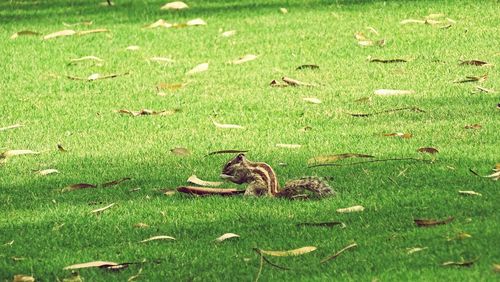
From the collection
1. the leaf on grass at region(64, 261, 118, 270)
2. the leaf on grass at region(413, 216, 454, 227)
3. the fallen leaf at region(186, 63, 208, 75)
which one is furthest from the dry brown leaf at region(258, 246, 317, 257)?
the fallen leaf at region(186, 63, 208, 75)

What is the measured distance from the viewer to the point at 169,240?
17.2 ft

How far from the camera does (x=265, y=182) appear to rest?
230 inches

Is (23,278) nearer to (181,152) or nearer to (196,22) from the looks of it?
(181,152)

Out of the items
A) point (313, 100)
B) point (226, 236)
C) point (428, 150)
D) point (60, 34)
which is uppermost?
point (226, 236)

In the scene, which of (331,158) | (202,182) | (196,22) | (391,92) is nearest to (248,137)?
(331,158)

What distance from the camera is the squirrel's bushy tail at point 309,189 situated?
223 inches

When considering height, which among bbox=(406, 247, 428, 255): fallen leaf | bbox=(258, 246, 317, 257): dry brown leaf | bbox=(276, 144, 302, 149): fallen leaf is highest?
bbox=(406, 247, 428, 255): fallen leaf

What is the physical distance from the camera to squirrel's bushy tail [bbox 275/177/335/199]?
223 inches

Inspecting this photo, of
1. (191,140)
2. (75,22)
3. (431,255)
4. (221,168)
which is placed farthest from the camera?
(75,22)

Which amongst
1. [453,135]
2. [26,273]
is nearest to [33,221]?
[26,273]

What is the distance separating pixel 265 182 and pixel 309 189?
10.9 inches

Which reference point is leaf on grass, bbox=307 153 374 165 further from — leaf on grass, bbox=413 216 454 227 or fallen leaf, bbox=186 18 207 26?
fallen leaf, bbox=186 18 207 26

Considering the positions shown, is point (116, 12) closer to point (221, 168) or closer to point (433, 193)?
point (221, 168)

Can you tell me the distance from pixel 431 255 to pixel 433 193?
93cm
